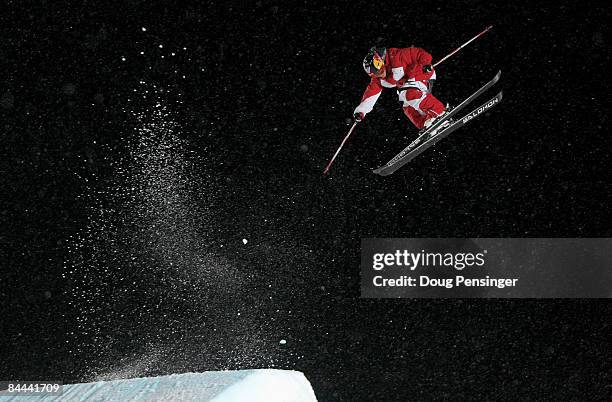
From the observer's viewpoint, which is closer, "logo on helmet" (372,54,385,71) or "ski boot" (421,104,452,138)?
"logo on helmet" (372,54,385,71)

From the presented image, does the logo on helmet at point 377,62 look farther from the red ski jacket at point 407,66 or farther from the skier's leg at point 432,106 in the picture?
the skier's leg at point 432,106

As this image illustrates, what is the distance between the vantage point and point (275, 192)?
10.2 ft

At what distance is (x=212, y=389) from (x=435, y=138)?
1.84 m

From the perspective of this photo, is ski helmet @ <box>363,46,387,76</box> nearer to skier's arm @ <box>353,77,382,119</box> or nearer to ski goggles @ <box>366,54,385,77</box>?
ski goggles @ <box>366,54,385,77</box>

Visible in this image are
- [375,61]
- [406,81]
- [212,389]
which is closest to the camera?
[212,389]

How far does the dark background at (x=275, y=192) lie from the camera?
123 inches

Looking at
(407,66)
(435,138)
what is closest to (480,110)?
(435,138)

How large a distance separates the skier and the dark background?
132 mm

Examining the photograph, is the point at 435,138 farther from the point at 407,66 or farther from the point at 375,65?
the point at 375,65

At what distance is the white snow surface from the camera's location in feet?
6.31

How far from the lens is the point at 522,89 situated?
3135 millimetres

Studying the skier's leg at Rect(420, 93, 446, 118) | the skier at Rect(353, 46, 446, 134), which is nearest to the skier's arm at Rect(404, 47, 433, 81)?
the skier at Rect(353, 46, 446, 134)

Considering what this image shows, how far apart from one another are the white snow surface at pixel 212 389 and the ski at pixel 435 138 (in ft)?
4.54

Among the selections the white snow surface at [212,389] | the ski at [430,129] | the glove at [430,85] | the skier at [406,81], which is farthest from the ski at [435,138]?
the white snow surface at [212,389]
